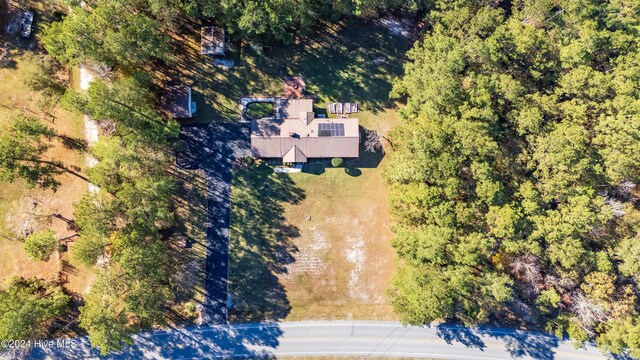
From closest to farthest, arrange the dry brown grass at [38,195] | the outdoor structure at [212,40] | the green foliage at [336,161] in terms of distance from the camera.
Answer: the dry brown grass at [38,195] < the outdoor structure at [212,40] < the green foliage at [336,161]

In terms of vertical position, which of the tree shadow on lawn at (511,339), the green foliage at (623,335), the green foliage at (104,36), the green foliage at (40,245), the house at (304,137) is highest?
→ the green foliage at (104,36)

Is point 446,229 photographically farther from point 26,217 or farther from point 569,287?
point 26,217

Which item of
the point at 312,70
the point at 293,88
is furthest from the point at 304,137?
the point at 312,70

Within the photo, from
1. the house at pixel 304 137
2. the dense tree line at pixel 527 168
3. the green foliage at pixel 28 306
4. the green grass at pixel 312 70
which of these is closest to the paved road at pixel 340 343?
the green foliage at pixel 28 306

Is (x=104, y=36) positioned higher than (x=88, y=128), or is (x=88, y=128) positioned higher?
(x=104, y=36)

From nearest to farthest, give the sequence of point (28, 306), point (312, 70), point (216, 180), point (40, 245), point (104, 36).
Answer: point (28, 306)
point (104, 36)
point (40, 245)
point (216, 180)
point (312, 70)

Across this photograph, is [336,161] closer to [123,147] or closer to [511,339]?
[123,147]

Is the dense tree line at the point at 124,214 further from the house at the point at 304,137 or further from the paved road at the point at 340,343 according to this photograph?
the house at the point at 304,137

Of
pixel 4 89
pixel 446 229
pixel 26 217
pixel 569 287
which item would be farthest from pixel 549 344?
pixel 4 89
